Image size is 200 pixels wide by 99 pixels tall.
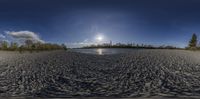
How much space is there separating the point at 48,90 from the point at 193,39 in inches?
2217

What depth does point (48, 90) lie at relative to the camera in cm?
714

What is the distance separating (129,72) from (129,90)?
362cm

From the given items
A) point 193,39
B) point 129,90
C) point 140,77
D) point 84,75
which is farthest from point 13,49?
point 193,39

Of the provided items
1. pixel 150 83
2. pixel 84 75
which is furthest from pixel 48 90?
pixel 150 83

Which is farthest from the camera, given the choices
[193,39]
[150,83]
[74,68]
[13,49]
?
[193,39]

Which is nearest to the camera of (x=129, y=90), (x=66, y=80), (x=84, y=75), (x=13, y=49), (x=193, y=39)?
(x=129, y=90)

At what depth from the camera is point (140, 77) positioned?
9602 millimetres

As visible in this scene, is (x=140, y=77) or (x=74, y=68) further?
(x=74, y=68)

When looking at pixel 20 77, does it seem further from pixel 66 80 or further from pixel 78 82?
pixel 78 82

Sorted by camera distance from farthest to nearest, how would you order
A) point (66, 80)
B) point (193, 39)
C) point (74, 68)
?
1. point (193, 39)
2. point (74, 68)
3. point (66, 80)

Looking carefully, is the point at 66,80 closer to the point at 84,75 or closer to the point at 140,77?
the point at 84,75

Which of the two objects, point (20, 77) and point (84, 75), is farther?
point (84, 75)

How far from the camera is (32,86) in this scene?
25.1 feet

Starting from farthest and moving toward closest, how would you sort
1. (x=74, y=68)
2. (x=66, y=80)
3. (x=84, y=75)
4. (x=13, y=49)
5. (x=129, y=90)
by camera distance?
(x=13, y=49)
(x=74, y=68)
(x=84, y=75)
(x=66, y=80)
(x=129, y=90)
